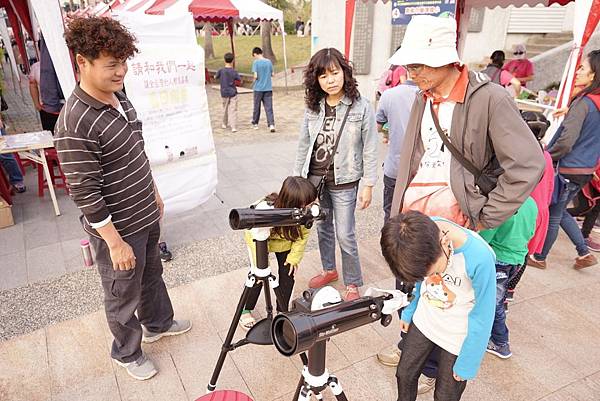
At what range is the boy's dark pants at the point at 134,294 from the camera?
2.06 meters

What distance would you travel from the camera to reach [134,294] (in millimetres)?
2148

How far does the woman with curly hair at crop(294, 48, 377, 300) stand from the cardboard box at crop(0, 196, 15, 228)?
328 centimetres

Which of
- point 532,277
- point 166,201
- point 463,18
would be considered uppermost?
point 463,18

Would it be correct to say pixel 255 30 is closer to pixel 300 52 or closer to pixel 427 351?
pixel 300 52

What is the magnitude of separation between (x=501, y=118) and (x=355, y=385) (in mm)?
1587

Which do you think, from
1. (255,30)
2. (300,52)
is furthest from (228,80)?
(255,30)

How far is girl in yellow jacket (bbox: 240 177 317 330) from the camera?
2.10m

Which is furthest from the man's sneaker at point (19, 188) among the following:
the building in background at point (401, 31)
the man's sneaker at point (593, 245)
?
the building in background at point (401, 31)

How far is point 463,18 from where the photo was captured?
5570mm

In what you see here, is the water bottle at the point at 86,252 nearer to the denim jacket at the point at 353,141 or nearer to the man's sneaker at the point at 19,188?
the denim jacket at the point at 353,141

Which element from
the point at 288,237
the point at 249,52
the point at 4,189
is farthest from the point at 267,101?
the point at 249,52

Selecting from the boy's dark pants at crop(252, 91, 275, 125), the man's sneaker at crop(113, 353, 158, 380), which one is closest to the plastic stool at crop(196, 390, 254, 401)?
the man's sneaker at crop(113, 353, 158, 380)

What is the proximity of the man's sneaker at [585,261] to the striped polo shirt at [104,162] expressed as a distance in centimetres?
343

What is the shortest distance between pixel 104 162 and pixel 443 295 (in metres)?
1.58
